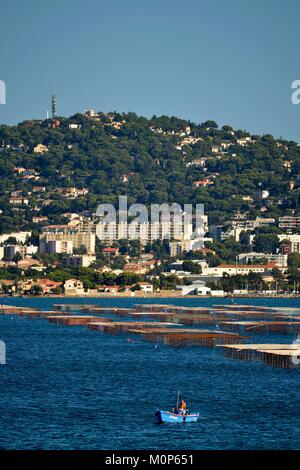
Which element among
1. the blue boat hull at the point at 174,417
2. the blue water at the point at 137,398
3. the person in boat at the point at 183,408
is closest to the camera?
the blue water at the point at 137,398

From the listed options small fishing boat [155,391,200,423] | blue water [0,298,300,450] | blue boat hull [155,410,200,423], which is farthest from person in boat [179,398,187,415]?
blue water [0,298,300,450]

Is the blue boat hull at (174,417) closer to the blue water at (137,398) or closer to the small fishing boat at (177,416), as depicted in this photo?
the small fishing boat at (177,416)

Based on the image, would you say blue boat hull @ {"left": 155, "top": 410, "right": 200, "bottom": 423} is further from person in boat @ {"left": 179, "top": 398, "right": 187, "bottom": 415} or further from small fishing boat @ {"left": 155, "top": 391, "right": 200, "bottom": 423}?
person in boat @ {"left": 179, "top": 398, "right": 187, "bottom": 415}

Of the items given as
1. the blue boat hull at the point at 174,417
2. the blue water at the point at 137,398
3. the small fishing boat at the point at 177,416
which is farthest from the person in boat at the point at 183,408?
the blue water at the point at 137,398

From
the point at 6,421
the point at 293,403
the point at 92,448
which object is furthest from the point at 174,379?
the point at 92,448
